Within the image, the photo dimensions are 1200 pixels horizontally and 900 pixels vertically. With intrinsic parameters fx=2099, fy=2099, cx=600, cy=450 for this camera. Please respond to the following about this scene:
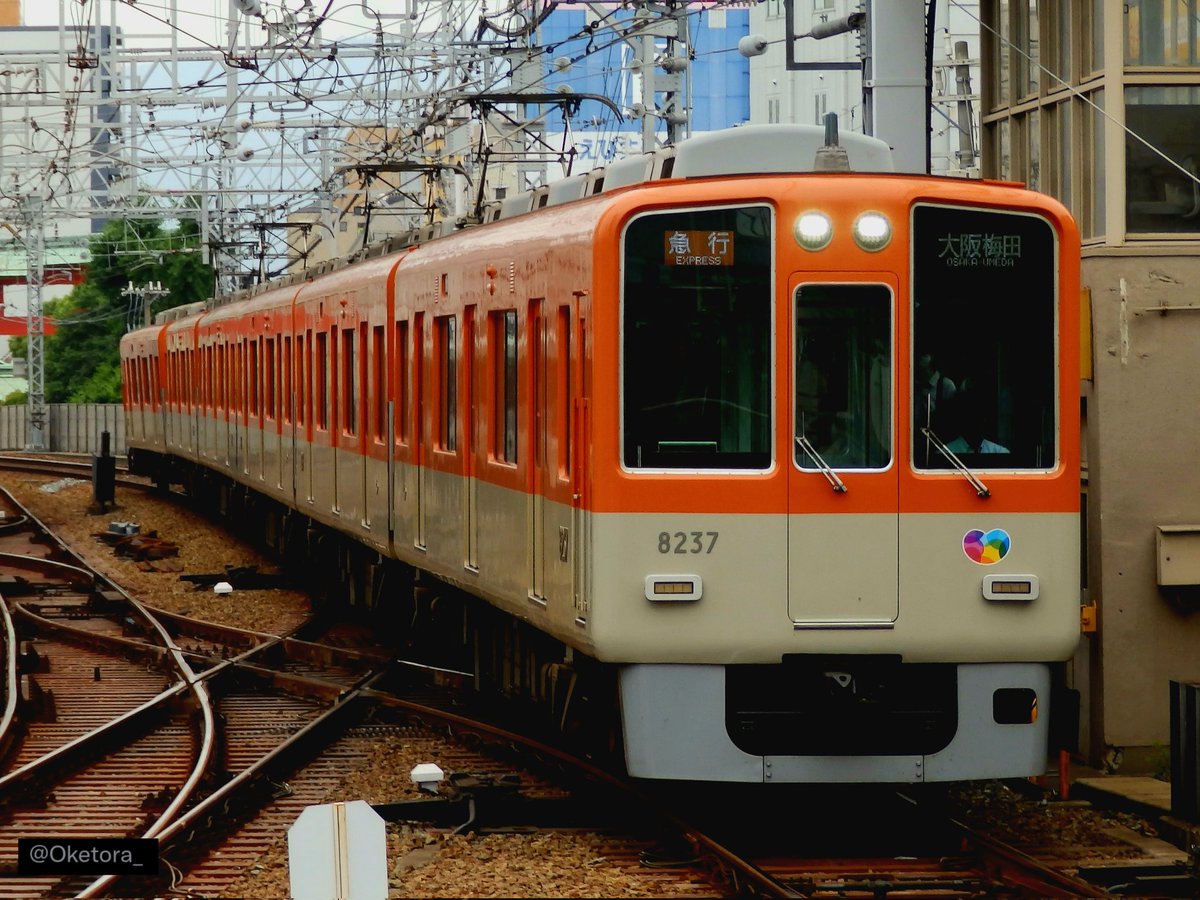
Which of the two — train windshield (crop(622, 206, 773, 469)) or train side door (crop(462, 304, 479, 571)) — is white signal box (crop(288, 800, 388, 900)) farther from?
train side door (crop(462, 304, 479, 571))

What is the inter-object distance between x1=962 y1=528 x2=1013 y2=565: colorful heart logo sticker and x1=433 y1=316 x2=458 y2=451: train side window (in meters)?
3.75

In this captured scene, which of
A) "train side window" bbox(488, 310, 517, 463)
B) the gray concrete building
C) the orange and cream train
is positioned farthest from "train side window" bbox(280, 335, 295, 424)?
the orange and cream train

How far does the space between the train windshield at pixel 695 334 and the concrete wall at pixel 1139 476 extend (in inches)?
104

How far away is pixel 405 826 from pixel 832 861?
186 cm

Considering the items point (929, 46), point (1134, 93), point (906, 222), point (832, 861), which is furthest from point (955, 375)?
point (929, 46)

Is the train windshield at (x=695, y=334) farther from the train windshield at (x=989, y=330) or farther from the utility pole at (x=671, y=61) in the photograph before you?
the utility pole at (x=671, y=61)

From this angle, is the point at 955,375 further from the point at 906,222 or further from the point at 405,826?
the point at 405,826

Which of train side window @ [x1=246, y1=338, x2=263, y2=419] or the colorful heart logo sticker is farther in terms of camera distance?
train side window @ [x1=246, y1=338, x2=263, y2=419]

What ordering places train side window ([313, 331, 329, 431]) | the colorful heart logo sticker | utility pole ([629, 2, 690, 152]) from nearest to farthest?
the colorful heart logo sticker, train side window ([313, 331, 329, 431]), utility pole ([629, 2, 690, 152])

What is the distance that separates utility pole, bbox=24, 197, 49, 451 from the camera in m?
43.9

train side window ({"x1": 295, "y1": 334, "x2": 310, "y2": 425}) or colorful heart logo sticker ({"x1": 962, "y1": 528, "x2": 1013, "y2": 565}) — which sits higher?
train side window ({"x1": 295, "y1": 334, "x2": 310, "y2": 425})

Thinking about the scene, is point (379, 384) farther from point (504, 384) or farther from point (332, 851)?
point (332, 851)

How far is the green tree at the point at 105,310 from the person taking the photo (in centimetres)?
6412

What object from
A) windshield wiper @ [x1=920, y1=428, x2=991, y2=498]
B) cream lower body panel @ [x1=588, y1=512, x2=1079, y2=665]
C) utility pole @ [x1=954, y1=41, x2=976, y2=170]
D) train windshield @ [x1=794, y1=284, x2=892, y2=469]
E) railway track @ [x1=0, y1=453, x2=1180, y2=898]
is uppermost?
utility pole @ [x1=954, y1=41, x2=976, y2=170]
